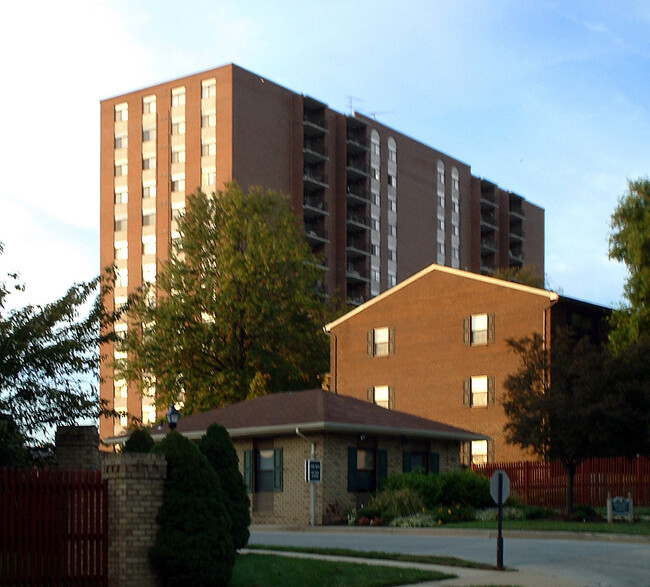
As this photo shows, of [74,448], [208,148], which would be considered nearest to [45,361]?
[74,448]

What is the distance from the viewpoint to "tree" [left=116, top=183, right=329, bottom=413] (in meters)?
55.3

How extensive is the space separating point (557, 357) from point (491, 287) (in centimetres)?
1594

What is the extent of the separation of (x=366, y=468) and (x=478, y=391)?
1488 centimetres

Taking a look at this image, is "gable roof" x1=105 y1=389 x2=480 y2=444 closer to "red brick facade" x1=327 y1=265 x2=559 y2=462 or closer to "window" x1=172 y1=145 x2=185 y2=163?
"red brick facade" x1=327 y1=265 x2=559 y2=462

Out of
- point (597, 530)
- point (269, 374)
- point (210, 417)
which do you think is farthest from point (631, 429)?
point (269, 374)

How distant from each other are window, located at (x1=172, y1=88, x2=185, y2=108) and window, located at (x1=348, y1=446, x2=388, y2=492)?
199 feet

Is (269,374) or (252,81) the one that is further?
(252,81)

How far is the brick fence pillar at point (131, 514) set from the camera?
15.3 metres

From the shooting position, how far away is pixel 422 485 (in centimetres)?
3281

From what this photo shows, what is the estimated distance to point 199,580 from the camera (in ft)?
50.4

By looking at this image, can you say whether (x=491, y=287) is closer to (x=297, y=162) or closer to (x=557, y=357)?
(x=557, y=357)

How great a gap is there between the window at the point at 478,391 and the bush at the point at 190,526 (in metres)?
33.9

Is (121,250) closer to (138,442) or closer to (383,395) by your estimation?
(383,395)

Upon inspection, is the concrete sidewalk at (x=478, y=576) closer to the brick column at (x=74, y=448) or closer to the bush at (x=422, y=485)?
the brick column at (x=74, y=448)
